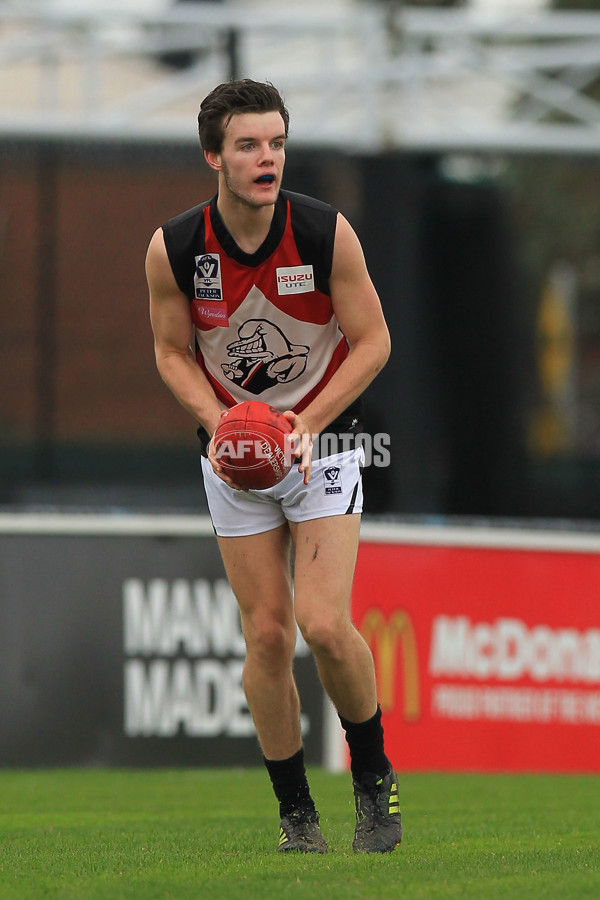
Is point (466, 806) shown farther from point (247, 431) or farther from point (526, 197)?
point (526, 197)

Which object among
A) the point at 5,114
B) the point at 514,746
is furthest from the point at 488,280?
the point at 514,746

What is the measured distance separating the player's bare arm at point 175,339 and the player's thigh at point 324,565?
499mm

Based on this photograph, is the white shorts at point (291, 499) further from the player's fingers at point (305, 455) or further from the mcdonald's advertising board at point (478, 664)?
the mcdonald's advertising board at point (478, 664)

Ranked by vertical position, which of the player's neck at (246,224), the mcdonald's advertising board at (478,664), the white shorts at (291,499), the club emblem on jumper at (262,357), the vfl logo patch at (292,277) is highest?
the player's neck at (246,224)

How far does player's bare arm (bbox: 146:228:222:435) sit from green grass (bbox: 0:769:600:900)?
1.45 m

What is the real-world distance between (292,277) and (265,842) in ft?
6.69

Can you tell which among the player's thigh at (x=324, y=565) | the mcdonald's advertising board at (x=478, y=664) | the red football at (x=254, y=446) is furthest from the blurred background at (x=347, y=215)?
the red football at (x=254, y=446)

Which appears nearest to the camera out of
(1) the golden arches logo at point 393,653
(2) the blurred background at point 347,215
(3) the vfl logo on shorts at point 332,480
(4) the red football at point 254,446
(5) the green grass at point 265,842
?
(5) the green grass at point 265,842

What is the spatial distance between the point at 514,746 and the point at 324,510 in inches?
181

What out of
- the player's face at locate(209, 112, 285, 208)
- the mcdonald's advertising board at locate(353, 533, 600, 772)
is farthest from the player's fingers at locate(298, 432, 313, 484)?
the mcdonald's advertising board at locate(353, 533, 600, 772)

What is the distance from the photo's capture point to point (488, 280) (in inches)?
538

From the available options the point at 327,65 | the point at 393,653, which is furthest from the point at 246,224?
the point at 327,65

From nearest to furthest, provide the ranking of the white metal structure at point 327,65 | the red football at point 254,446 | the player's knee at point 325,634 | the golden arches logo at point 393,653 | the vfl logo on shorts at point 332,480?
the red football at point 254,446 → the player's knee at point 325,634 → the vfl logo on shorts at point 332,480 → the golden arches logo at point 393,653 → the white metal structure at point 327,65

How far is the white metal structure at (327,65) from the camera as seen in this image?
1150cm
